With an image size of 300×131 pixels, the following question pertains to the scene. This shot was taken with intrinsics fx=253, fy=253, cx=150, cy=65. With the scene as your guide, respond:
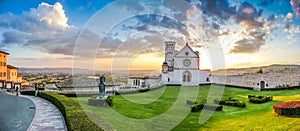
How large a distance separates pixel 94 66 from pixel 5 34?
9012mm

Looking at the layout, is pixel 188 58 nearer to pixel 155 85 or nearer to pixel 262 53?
pixel 155 85

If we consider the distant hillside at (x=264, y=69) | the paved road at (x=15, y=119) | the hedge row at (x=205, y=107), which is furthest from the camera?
the distant hillside at (x=264, y=69)

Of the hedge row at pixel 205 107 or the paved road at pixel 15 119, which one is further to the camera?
the hedge row at pixel 205 107

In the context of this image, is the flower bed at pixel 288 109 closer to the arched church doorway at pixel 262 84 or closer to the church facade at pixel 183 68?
the arched church doorway at pixel 262 84

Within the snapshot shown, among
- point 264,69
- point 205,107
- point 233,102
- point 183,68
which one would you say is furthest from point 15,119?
point 183,68

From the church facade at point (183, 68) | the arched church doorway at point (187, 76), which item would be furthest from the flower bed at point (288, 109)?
the arched church doorway at point (187, 76)

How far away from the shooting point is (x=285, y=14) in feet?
42.4

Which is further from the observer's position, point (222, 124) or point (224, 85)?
point (224, 85)

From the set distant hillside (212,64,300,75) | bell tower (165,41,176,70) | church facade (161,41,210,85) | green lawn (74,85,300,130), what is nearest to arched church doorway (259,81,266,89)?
distant hillside (212,64,300,75)

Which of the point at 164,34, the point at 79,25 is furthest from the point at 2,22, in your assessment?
the point at 164,34

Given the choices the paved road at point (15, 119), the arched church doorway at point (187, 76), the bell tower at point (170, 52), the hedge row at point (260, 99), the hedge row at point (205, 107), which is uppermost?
the bell tower at point (170, 52)

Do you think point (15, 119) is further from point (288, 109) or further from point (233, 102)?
point (288, 109)

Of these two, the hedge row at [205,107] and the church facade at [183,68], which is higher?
the church facade at [183,68]

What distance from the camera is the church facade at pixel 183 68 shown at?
28.4 metres
